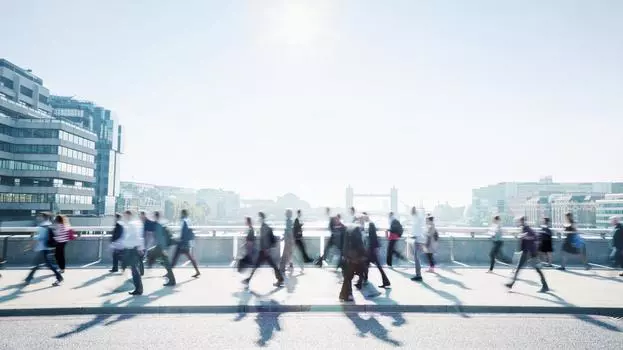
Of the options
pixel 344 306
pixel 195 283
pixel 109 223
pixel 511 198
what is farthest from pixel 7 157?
pixel 511 198

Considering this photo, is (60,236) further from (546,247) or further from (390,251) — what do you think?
(546,247)

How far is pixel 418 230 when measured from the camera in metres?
12.0

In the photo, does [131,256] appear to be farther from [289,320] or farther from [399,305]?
[399,305]

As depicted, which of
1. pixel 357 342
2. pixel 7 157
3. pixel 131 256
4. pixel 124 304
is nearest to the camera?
pixel 357 342

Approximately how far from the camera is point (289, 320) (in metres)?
7.99

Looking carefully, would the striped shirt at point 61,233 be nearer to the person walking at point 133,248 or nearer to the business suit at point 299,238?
the person walking at point 133,248

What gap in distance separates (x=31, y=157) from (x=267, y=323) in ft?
255

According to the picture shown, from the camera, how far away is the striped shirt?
11523 mm

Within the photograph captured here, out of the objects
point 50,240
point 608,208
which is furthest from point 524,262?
point 608,208

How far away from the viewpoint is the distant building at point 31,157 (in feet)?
220

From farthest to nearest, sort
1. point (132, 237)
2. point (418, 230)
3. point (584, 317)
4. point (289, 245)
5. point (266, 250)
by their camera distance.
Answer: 1. point (289, 245)
2. point (418, 230)
3. point (266, 250)
4. point (132, 237)
5. point (584, 317)

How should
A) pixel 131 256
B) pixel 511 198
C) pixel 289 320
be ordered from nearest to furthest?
pixel 289 320, pixel 131 256, pixel 511 198

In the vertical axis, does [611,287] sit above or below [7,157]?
below

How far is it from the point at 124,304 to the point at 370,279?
643 centimetres
